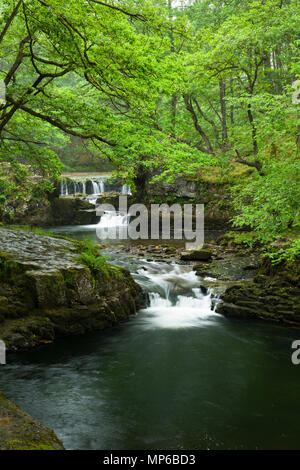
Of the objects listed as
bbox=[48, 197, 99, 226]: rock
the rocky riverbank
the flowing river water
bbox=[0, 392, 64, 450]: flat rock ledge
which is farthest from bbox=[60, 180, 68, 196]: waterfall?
bbox=[0, 392, 64, 450]: flat rock ledge

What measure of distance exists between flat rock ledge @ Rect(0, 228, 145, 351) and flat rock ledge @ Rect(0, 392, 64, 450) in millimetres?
3407

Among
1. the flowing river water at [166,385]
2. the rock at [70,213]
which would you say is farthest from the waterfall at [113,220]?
the flowing river water at [166,385]

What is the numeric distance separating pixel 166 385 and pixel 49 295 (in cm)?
343

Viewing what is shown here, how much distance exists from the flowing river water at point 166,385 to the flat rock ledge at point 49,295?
0.37 metres

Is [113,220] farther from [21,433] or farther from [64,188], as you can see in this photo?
[21,433]

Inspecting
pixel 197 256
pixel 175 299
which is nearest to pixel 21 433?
pixel 175 299

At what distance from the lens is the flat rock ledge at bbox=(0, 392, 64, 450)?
3.02m

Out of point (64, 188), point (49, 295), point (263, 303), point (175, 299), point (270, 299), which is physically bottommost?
point (175, 299)

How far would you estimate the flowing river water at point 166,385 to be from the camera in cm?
458

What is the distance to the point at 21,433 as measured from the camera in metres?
3.21

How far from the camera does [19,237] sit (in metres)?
9.38

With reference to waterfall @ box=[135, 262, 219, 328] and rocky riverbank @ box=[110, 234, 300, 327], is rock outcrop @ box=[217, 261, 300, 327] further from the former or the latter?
waterfall @ box=[135, 262, 219, 328]

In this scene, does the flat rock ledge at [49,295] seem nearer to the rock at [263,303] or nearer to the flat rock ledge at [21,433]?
the rock at [263,303]
